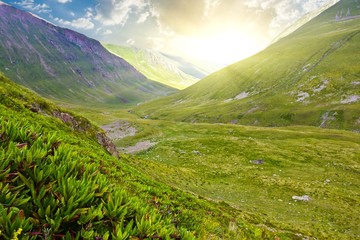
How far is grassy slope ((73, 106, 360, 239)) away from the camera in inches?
1190

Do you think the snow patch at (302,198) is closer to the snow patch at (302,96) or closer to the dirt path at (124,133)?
the dirt path at (124,133)

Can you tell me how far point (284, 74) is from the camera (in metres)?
192

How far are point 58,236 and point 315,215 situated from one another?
35.1m

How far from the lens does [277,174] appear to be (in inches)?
1940

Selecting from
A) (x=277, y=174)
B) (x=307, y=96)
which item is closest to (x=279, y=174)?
(x=277, y=174)

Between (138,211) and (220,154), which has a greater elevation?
(138,211)

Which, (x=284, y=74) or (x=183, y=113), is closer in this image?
(x=183, y=113)

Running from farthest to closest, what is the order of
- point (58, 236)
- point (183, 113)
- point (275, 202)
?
point (183, 113)
point (275, 202)
point (58, 236)

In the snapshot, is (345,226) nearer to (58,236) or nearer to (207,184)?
(207,184)

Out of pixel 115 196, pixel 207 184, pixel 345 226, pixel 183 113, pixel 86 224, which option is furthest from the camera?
pixel 183 113

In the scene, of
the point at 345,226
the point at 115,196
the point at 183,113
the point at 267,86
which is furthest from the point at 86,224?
the point at 267,86

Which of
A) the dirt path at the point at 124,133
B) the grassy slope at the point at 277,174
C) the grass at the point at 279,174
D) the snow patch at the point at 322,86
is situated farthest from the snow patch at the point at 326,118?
the dirt path at the point at 124,133

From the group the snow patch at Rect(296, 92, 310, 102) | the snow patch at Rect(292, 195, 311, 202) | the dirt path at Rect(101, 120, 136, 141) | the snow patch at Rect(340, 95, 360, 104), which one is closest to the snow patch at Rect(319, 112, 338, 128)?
the snow patch at Rect(340, 95, 360, 104)

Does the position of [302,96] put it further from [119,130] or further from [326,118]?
[119,130]
